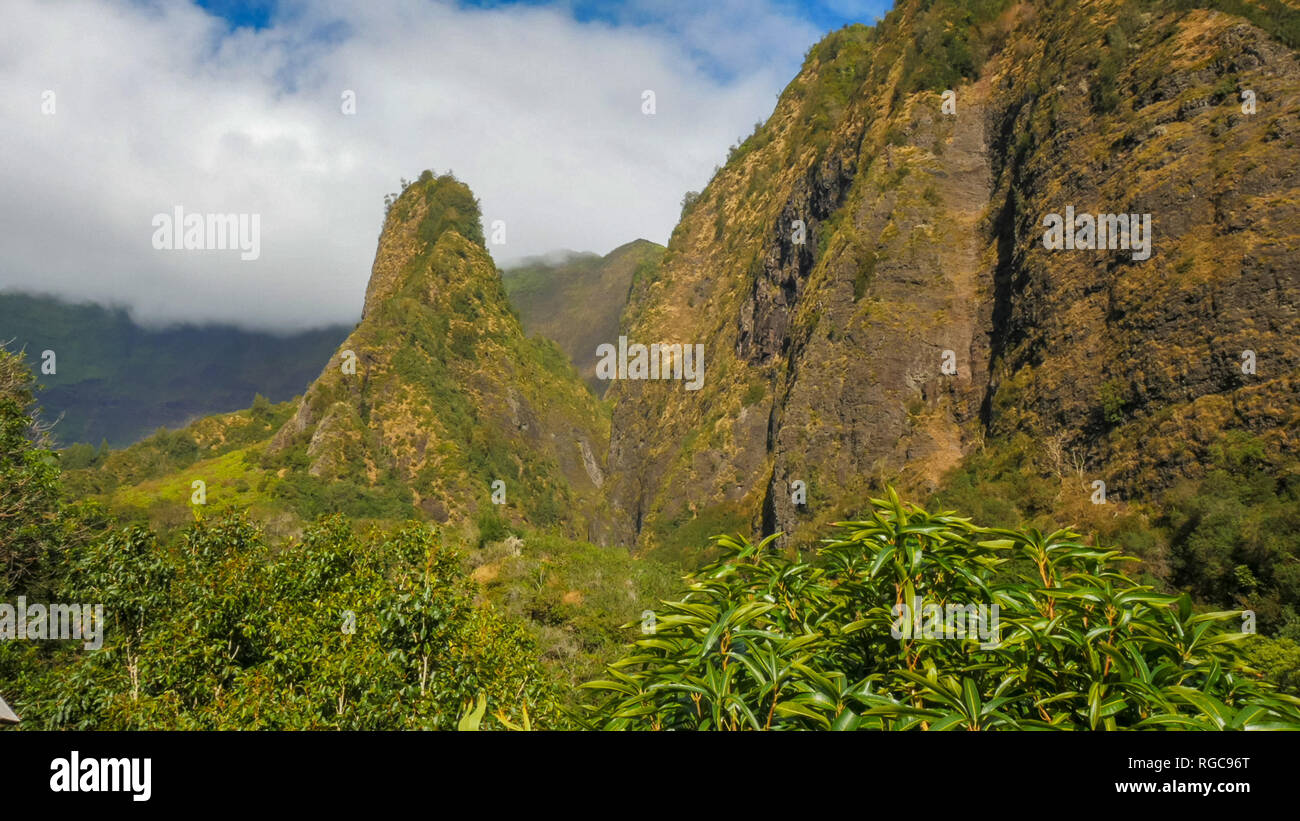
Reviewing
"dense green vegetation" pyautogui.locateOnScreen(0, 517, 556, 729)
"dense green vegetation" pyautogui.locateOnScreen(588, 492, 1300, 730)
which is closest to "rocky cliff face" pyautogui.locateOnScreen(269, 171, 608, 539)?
"dense green vegetation" pyautogui.locateOnScreen(0, 517, 556, 729)

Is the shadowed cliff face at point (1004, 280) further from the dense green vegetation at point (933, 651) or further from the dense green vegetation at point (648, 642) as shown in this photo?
the dense green vegetation at point (933, 651)

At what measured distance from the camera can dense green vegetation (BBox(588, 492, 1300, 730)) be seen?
8.75 feet

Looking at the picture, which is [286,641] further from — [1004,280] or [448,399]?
[448,399]

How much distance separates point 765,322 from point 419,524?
7210 centimetres

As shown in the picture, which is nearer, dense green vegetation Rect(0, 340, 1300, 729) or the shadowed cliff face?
dense green vegetation Rect(0, 340, 1300, 729)

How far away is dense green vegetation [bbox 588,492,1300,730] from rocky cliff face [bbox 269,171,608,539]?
301ft

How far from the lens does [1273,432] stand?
29750 millimetres

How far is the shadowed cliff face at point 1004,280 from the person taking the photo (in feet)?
112

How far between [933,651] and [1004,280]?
55.3 meters

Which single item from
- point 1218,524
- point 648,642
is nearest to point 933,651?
point 648,642

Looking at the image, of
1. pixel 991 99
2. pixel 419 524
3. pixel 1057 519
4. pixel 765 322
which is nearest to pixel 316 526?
pixel 419 524

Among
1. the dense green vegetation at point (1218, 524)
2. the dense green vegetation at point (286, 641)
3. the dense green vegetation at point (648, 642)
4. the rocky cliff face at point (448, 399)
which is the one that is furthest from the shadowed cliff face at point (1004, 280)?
the dense green vegetation at point (286, 641)

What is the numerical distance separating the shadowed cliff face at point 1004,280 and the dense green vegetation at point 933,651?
35300 millimetres

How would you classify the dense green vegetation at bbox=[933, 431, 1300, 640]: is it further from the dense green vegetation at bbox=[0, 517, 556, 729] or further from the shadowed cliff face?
the dense green vegetation at bbox=[0, 517, 556, 729]
